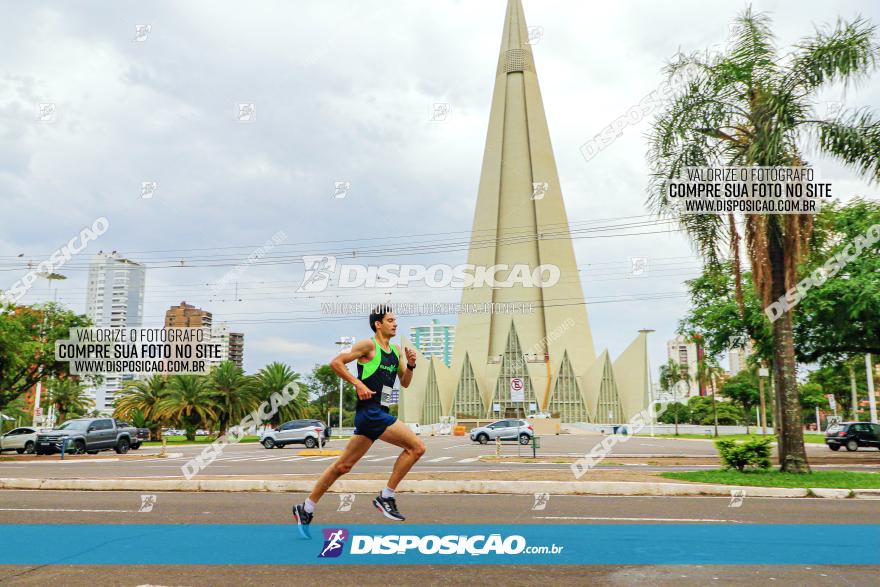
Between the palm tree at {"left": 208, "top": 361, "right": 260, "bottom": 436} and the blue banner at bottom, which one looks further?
the palm tree at {"left": 208, "top": 361, "right": 260, "bottom": 436}

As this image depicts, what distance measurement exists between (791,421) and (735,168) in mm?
5948

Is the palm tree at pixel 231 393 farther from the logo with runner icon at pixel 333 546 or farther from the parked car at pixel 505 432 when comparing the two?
the logo with runner icon at pixel 333 546

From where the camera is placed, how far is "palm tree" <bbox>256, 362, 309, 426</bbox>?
5772 centimetres

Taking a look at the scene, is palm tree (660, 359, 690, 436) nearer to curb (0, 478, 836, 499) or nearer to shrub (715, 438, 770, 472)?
shrub (715, 438, 770, 472)

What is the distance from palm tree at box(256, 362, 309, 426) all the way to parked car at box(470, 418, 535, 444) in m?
25.2

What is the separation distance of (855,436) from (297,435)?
28.4 m

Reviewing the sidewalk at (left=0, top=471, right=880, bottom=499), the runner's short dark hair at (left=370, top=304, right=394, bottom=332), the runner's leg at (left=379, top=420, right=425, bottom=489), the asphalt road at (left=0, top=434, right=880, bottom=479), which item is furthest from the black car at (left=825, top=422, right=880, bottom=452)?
the runner's short dark hair at (left=370, top=304, right=394, bottom=332)

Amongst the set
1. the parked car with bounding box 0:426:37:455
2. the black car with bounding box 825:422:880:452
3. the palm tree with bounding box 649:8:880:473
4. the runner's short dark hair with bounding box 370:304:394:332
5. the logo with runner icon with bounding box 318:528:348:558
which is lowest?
the parked car with bounding box 0:426:37:455

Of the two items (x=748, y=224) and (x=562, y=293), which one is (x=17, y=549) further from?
(x=562, y=293)

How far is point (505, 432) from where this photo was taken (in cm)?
3691

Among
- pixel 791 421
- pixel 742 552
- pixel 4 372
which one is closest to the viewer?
pixel 742 552

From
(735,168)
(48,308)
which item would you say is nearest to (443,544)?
(735,168)

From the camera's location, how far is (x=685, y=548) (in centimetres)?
628

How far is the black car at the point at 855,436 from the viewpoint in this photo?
29844mm
